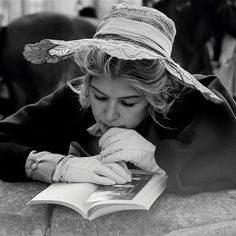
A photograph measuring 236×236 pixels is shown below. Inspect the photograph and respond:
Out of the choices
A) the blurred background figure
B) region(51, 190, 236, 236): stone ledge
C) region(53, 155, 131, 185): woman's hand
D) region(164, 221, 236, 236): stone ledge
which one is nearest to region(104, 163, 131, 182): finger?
region(53, 155, 131, 185): woman's hand

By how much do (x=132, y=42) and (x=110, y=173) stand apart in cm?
33

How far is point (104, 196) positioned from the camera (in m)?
1.31

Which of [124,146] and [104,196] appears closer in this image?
[104,196]

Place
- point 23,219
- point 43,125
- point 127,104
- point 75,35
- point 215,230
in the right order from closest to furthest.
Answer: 1. point 215,230
2. point 23,219
3. point 127,104
4. point 43,125
5. point 75,35

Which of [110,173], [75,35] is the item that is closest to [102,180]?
[110,173]

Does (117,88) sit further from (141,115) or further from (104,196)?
(104,196)

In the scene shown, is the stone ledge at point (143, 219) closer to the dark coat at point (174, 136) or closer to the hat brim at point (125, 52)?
the dark coat at point (174, 136)

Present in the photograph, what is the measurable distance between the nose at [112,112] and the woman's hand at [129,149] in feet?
0.11

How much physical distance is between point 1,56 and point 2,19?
743mm

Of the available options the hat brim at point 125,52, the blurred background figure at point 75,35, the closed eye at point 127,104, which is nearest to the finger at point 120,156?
the closed eye at point 127,104

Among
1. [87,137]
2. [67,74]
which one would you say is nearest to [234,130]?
[87,137]

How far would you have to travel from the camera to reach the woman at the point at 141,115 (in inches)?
55.9

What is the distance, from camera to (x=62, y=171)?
1477mm

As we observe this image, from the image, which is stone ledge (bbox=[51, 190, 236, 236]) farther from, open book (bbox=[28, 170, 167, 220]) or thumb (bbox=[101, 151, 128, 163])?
thumb (bbox=[101, 151, 128, 163])
